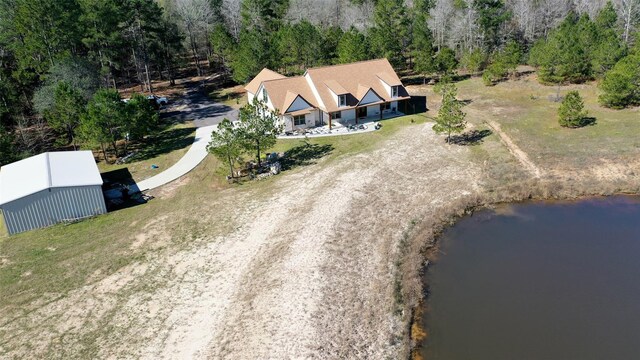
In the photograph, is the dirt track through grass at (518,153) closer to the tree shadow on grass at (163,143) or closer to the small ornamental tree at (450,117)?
the small ornamental tree at (450,117)

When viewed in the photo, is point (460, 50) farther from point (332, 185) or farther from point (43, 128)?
point (43, 128)

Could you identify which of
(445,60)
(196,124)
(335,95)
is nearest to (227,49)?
(196,124)

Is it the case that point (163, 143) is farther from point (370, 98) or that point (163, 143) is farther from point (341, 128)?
point (370, 98)

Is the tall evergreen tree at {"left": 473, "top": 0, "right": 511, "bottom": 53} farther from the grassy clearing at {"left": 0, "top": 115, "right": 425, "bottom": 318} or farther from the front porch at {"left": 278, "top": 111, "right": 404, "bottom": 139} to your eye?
the grassy clearing at {"left": 0, "top": 115, "right": 425, "bottom": 318}

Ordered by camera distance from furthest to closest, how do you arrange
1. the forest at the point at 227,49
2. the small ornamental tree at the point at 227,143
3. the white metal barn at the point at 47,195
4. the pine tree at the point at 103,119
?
the forest at the point at 227,49 < the pine tree at the point at 103,119 < the small ornamental tree at the point at 227,143 < the white metal barn at the point at 47,195

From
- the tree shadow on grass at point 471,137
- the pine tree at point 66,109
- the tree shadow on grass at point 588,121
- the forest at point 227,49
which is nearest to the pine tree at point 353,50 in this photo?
the forest at point 227,49

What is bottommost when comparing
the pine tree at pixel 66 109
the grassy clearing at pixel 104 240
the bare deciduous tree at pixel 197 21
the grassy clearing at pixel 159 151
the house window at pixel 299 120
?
the grassy clearing at pixel 104 240
